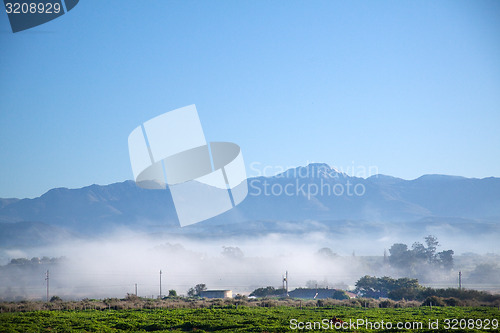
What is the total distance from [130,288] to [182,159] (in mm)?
116734

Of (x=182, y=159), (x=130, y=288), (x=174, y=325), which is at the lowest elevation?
(x=130, y=288)

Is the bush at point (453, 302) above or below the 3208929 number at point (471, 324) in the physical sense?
below

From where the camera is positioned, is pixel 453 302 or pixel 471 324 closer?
pixel 471 324

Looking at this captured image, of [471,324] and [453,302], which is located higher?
[471,324]

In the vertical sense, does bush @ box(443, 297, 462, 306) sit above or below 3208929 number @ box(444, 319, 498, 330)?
below

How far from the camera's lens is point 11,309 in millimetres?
85875

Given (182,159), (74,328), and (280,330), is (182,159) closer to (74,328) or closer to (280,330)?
(74,328)

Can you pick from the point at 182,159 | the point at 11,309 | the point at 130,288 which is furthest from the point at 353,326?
the point at 130,288

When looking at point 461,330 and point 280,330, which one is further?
point 280,330

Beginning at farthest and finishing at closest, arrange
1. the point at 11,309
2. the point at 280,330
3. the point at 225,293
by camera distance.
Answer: the point at 225,293, the point at 11,309, the point at 280,330

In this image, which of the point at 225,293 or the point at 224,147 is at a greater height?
the point at 224,147

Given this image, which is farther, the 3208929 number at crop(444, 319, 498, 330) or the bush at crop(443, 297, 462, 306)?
the bush at crop(443, 297, 462, 306)

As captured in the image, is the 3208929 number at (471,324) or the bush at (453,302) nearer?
the 3208929 number at (471,324)

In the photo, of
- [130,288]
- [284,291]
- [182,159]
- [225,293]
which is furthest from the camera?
[130,288]
